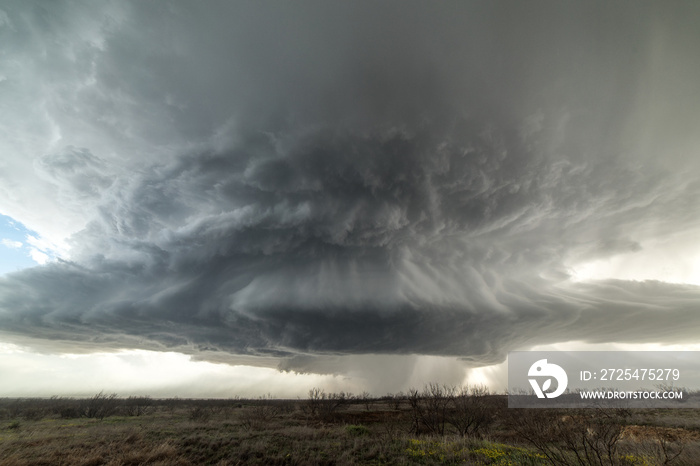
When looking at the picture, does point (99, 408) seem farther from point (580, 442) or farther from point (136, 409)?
point (580, 442)

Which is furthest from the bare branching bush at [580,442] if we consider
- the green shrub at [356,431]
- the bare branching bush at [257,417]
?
the bare branching bush at [257,417]

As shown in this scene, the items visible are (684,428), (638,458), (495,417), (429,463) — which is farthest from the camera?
(495,417)

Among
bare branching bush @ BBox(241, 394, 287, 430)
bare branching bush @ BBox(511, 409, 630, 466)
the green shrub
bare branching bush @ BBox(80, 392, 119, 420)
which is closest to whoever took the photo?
bare branching bush @ BBox(511, 409, 630, 466)

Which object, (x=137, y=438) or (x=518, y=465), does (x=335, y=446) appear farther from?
(x=137, y=438)

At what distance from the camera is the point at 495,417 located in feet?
177

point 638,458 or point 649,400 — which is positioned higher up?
point 638,458

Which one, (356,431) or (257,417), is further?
(257,417)

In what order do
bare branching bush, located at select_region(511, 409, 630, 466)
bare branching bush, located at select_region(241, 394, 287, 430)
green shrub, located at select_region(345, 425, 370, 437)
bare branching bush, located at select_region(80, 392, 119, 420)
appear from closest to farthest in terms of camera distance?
bare branching bush, located at select_region(511, 409, 630, 466) → green shrub, located at select_region(345, 425, 370, 437) → bare branching bush, located at select_region(241, 394, 287, 430) → bare branching bush, located at select_region(80, 392, 119, 420)

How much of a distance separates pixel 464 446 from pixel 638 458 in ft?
35.1

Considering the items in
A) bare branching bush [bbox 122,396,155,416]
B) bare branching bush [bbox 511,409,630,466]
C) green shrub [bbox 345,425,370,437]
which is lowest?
bare branching bush [bbox 122,396,155,416]

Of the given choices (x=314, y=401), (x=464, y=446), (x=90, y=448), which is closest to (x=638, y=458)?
(x=464, y=446)

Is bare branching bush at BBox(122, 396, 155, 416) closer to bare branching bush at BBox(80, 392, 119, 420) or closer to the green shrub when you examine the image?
bare branching bush at BBox(80, 392, 119, 420)

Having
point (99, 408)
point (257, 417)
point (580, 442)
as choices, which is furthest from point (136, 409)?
point (580, 442)

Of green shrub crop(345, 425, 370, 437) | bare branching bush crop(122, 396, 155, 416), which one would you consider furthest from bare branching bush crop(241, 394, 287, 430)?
bare branching bush crop(122, 396, 155, 416)
